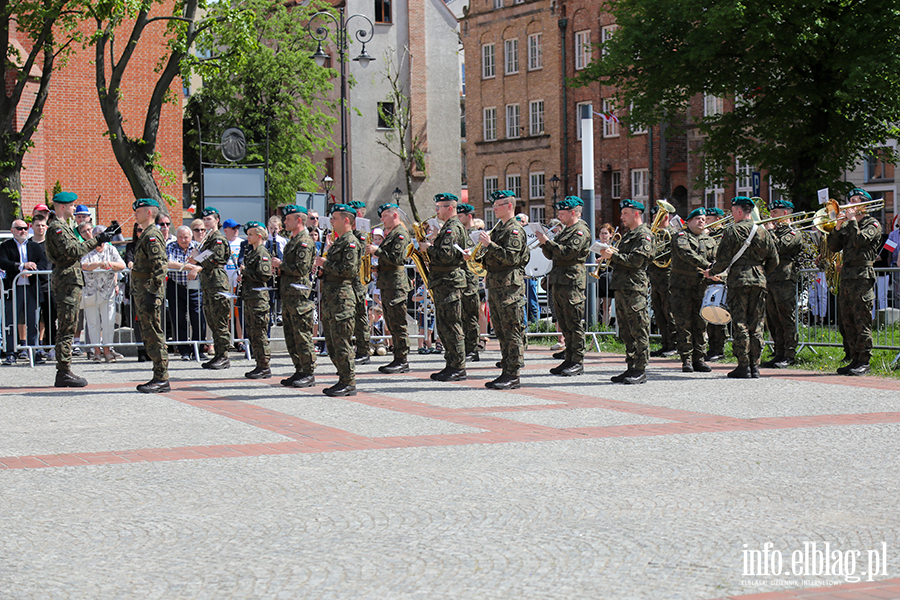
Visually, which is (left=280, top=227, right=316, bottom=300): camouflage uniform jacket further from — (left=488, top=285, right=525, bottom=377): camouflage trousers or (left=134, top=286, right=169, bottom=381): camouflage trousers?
(left=488, top=285, right=525, bottom=377): camouflage trousers

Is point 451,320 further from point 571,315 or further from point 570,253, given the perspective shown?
point 570,253

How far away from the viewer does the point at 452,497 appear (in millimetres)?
6652

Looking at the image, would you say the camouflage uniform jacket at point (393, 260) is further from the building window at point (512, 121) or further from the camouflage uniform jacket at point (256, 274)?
the building window at point (512, 121)

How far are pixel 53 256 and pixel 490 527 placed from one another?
8411mm

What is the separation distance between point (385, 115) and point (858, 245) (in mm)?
52290

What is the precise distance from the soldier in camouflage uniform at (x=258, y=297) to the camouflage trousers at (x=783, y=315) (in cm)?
656

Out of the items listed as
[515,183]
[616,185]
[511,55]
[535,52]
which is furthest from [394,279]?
[511,55]

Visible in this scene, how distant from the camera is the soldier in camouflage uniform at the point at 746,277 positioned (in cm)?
1357

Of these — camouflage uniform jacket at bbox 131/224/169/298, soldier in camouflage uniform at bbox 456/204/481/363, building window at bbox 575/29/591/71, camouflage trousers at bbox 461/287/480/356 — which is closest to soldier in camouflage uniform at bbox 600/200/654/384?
soldier in camouflage uniform at bbox 456/204/481/363

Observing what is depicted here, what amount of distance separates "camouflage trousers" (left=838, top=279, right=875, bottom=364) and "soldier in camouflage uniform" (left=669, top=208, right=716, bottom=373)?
1713 mm

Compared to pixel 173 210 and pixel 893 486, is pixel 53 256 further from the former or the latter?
pixel 173 210

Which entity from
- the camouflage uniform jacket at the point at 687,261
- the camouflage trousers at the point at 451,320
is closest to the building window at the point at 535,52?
the camouflage uniform jacket at the point at 687,261

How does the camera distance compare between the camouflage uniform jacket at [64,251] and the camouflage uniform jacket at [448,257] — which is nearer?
the camouflage uniform jacket at [64,251]

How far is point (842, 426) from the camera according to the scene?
9.45 m
